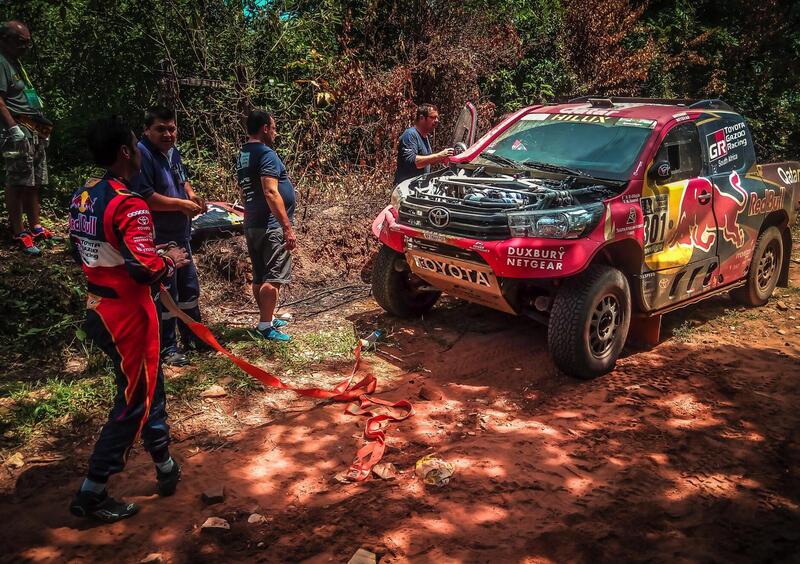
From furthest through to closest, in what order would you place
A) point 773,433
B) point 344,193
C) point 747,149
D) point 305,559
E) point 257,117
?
point 344,193 < point 747,149 < point 257,117 < point 773,433 < point 305,559

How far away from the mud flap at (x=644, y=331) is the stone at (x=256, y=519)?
11.7 feet

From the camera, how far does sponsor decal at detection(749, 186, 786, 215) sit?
20.4 ft

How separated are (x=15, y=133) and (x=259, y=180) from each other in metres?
2.52

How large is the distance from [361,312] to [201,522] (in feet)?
11.3

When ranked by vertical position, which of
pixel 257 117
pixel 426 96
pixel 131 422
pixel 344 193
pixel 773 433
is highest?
pixel 426 96

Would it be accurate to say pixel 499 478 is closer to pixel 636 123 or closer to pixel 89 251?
pixel 89 251

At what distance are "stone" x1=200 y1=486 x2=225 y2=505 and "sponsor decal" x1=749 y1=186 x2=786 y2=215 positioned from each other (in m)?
5.39

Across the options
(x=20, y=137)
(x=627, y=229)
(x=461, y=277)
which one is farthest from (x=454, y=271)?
(x=20, y=137)

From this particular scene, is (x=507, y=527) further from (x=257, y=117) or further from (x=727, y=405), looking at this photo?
(x=257, y=117)

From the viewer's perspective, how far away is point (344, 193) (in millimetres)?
9023

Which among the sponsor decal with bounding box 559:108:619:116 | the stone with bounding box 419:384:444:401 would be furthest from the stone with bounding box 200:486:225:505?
the sponsor decal with bounding box 559:108:619:116

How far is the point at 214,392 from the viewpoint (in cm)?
469

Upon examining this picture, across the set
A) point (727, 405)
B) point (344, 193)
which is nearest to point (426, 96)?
point (344, 193)

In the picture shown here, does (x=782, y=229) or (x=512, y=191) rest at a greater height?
(x=512, y=191)
